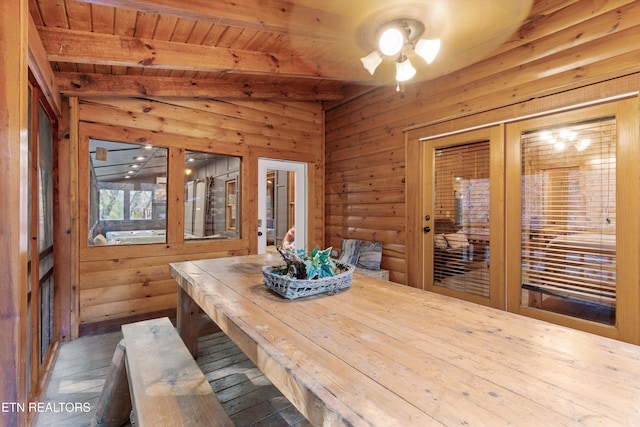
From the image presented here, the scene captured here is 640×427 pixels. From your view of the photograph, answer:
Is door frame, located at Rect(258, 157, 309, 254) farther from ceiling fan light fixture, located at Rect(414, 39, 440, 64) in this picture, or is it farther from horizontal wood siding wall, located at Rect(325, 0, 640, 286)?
ceiling fan light fixture, located at Rect(414, 39, 440, 64)

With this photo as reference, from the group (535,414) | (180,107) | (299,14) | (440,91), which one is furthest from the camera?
(180,107)

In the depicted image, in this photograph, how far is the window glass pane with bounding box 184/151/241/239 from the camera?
3.54 m

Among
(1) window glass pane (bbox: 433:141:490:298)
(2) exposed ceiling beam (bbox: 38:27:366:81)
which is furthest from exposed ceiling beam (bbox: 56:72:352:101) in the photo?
(1) window glass pane (bbox: 433:141:490:298)

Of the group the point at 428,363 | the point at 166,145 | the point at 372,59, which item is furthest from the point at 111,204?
the point at 428,363

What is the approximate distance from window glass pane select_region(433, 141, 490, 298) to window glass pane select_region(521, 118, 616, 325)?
339 millimetres

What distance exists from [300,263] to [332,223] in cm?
307

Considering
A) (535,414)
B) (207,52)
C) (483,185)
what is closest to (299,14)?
(207,52)

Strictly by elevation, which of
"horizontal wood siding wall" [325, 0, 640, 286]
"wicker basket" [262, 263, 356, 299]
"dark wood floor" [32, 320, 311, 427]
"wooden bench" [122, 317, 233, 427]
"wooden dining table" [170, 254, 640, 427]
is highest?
"horizontal wood siding wall" [325, 0, 640, 286]

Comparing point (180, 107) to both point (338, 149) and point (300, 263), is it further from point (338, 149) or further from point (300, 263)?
point (300, 263)

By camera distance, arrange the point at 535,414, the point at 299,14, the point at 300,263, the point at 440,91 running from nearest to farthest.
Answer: the point at 535,414 → the point at 300,263 → the point at 299,14 → the point at 440,91

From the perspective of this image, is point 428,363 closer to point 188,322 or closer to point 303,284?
point 303,284

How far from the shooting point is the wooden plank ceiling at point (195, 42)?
6.52 feet

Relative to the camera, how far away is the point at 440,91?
316 centimetres

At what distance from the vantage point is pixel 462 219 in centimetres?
304
